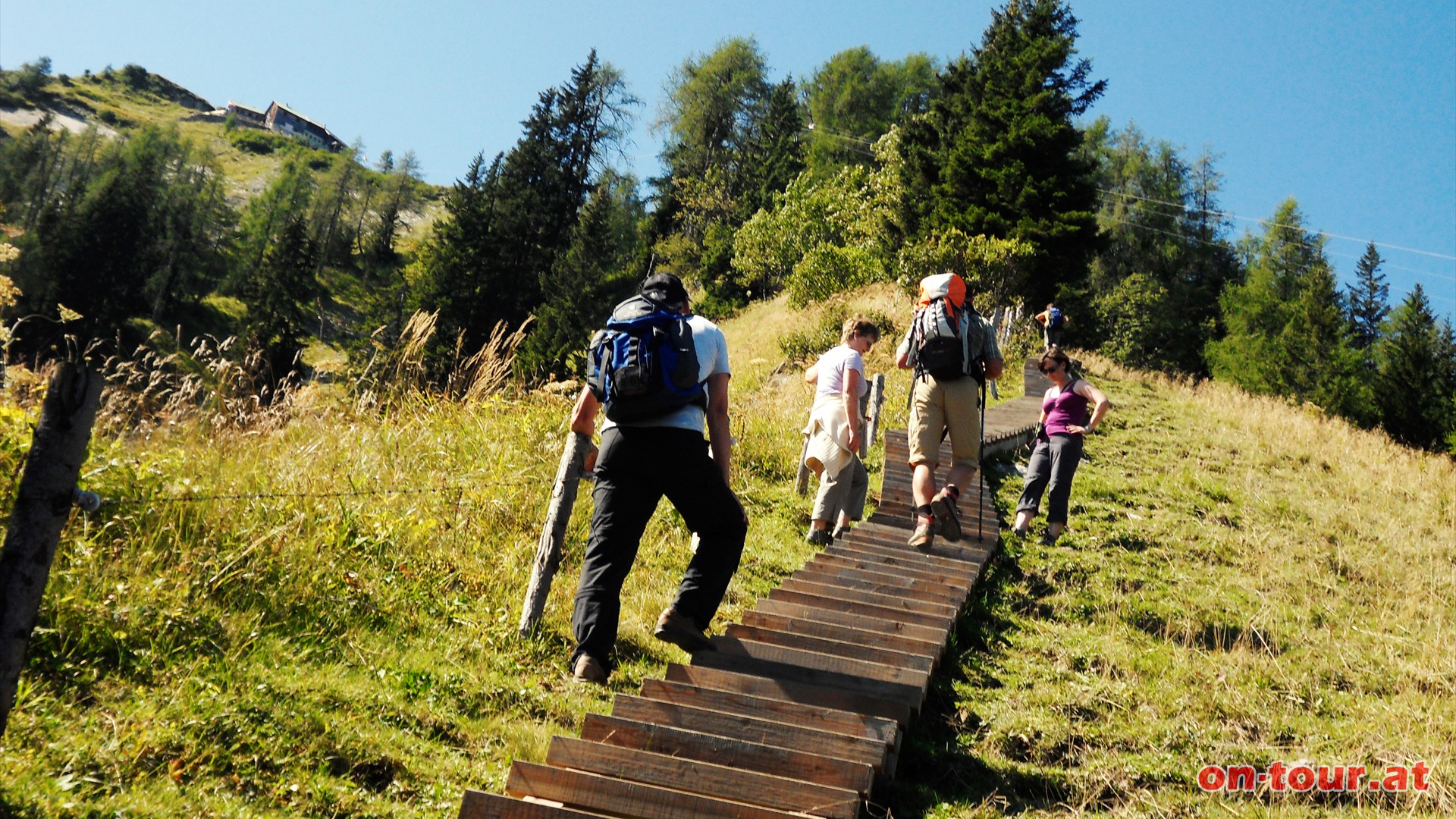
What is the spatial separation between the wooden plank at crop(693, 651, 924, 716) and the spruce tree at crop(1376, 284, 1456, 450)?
37.7 m

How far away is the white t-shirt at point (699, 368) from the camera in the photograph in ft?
13.4

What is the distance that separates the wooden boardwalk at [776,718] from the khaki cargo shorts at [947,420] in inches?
33.1

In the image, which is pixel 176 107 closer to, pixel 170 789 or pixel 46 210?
pixel 46 210

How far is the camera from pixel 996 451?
12.1 m

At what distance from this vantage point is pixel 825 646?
4.94 m

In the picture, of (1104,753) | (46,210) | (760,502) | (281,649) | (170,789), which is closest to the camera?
(170,789)

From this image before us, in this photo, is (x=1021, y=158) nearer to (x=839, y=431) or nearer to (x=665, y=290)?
(x=839, y=431)

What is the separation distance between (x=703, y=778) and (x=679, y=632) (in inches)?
41.6

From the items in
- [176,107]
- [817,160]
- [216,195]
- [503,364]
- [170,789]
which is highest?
[176,107]

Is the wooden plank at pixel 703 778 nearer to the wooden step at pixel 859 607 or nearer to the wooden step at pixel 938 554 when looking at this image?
the wooden step at pixel 859 607

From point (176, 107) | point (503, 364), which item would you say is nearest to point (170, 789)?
point (503, 364)

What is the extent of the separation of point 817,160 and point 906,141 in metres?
20.3

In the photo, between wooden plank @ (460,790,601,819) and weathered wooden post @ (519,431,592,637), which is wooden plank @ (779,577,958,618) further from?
wooden plank @ (460,790,601,819)

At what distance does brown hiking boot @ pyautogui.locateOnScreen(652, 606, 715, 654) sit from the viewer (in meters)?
4.29
